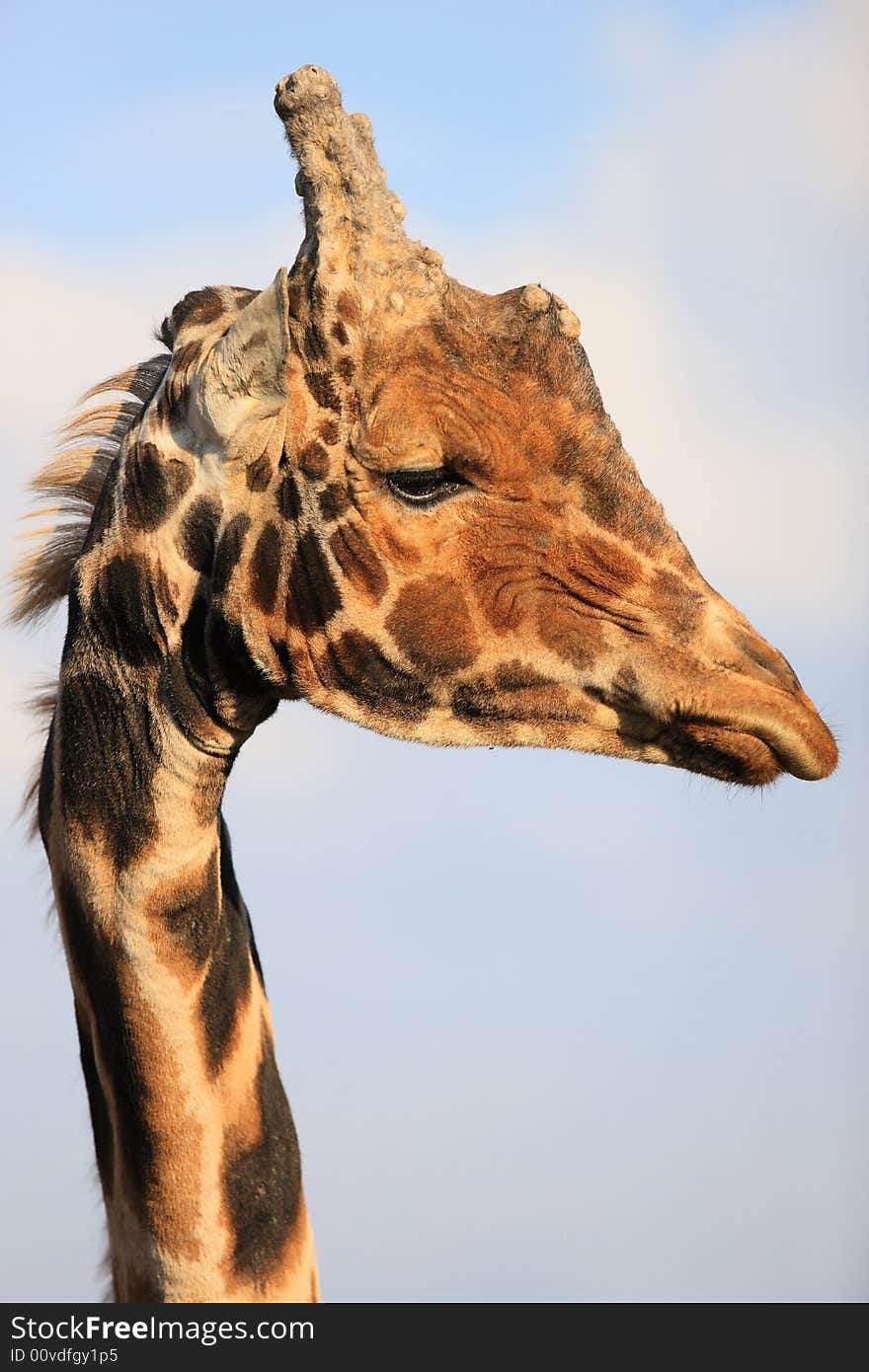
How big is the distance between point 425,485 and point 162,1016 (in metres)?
1.95

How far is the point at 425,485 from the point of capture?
5.21 metres

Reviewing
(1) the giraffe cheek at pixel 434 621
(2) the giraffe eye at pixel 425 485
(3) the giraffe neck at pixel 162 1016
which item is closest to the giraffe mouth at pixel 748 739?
(1) the giraffe cheek at pixel 434 621

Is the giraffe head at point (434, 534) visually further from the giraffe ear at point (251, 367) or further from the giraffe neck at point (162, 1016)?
the giraffe neck at point (162, 1016)

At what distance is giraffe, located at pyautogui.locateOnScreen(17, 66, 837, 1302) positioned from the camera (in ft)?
17.0

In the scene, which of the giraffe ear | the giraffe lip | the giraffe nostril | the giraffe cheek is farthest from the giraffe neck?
the giraffe nostril

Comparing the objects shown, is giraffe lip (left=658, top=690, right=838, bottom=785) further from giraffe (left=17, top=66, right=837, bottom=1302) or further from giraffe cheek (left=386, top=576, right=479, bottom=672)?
giraffe cheek (left=386, top=576, right=479, bottom=672)

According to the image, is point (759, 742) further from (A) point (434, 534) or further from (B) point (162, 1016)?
(B) point (162, 1016)

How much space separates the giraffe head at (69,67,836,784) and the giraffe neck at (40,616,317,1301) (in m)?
0.47

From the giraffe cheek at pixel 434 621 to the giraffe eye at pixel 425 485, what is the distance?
261mm

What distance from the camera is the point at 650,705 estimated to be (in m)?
5.19

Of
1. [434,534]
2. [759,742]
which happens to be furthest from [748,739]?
[434,534]

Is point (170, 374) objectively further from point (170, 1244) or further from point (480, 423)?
point (170, 1244)

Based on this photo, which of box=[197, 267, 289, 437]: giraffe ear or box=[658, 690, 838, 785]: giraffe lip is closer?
box=[197, 267, 289, 437]: giraffe ear

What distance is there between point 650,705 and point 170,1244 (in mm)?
2360
